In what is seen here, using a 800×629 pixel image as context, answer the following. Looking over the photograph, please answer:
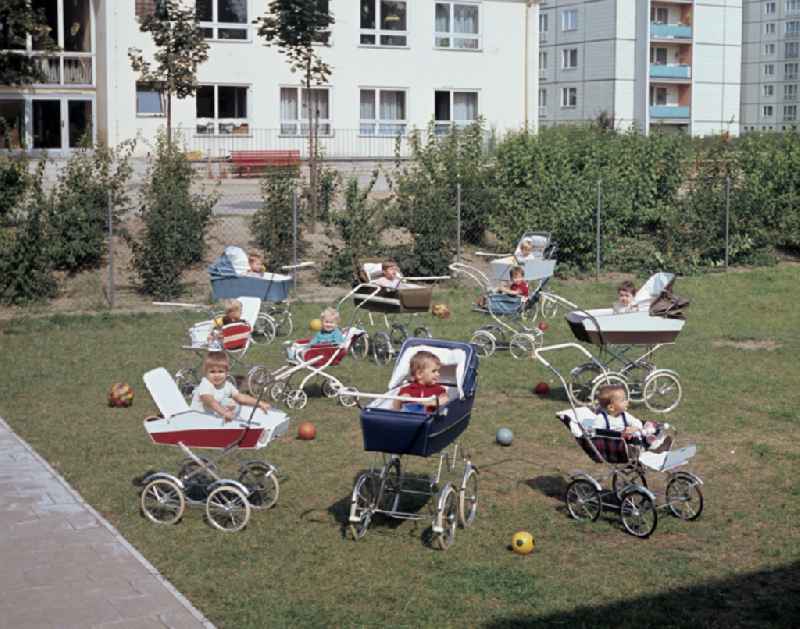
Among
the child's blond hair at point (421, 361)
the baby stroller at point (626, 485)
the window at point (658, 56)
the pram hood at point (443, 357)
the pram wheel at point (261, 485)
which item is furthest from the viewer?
the window at point (658, 56)

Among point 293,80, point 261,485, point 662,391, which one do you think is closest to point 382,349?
point 662,391

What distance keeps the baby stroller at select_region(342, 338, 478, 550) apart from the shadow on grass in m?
1.39

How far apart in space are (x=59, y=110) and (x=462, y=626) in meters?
38.5

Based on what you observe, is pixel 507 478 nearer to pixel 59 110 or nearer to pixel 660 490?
pixel 660 490

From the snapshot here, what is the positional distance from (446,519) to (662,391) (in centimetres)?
504

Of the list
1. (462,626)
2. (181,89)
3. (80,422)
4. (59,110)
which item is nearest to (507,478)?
(462,626)

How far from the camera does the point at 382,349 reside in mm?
15883

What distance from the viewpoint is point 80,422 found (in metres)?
12.8

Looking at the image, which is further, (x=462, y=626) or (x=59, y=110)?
(x=59, y=110)

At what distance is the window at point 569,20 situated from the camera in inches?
2918

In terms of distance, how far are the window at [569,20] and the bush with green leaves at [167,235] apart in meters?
54.5

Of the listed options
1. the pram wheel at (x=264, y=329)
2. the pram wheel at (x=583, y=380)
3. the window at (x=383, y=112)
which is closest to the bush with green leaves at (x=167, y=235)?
the pram wheel at (x=264, y=329)

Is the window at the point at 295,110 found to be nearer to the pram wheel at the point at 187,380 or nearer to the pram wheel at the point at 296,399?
the pram wheel at the point at 187,380

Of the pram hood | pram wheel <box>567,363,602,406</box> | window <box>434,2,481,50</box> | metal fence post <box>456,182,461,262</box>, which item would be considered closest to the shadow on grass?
the pram hood
